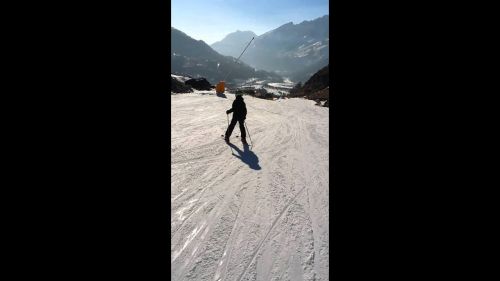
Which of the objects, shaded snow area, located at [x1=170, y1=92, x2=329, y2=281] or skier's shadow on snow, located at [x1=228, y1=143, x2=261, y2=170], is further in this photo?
skier's shadow on snow, located at [x1=228, y1=143, x2=261, y2=170]

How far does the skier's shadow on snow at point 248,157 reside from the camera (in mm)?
7383

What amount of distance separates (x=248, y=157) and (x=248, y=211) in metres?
3.35

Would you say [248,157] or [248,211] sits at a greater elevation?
[248,157]

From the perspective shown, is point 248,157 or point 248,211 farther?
point 248,157

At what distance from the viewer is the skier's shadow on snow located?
738cm

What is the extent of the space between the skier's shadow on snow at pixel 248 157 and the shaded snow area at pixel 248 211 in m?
0.02

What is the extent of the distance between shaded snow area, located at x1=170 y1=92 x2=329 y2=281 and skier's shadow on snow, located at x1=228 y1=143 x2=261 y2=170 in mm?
24

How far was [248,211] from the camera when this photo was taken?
481cm

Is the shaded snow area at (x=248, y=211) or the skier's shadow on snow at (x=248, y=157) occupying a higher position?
the skier's shadow on snow at (x=248, y=157)

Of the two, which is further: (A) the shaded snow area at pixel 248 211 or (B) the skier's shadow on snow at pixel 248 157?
(B) the skier's shadow on snow at pixel 248 157

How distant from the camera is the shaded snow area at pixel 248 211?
11.4 feet
